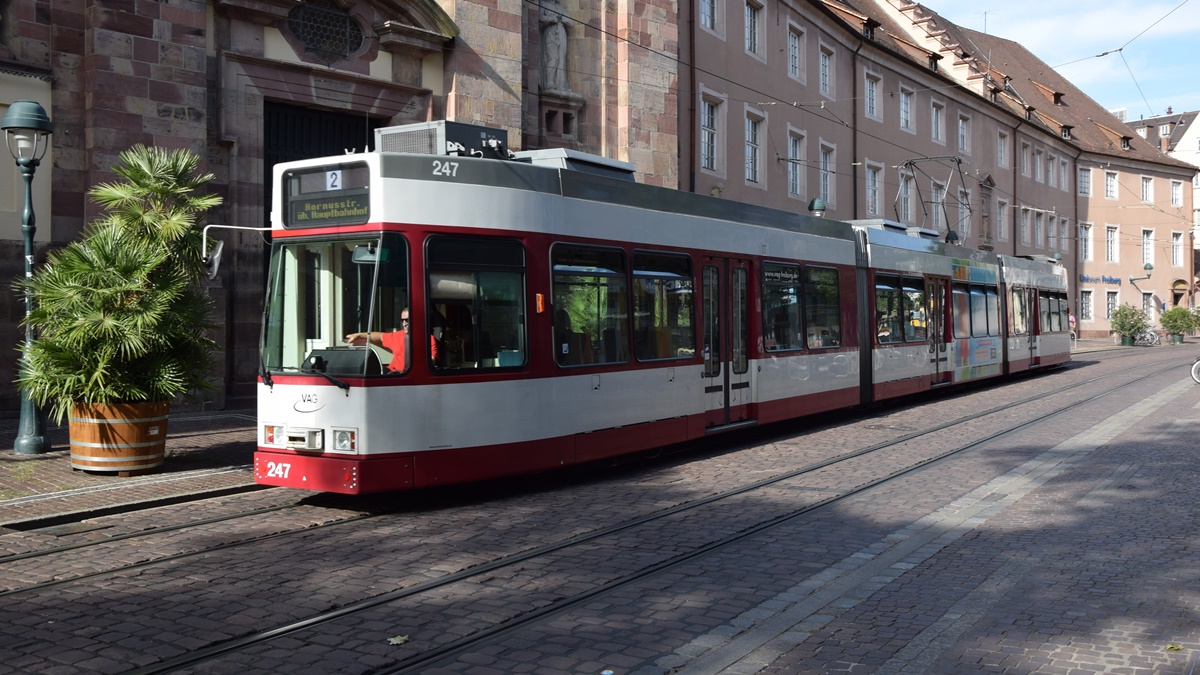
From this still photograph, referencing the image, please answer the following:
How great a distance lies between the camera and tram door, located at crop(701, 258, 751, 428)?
1250 centimetres

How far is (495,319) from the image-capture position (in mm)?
9344

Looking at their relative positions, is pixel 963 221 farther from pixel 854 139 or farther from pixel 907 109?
pixel 854 139

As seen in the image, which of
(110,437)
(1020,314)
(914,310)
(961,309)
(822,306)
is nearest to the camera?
(110,437)

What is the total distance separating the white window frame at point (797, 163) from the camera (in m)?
31.7

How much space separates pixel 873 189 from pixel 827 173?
3985mm

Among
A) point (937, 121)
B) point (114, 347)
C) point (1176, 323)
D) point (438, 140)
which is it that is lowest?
point (114, 347)

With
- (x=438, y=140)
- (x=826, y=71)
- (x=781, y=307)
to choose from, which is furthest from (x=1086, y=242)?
(x=438, y=140)

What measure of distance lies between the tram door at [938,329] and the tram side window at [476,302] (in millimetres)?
11643

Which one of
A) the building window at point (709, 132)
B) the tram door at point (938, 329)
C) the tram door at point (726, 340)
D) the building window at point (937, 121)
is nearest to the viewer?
the tram door at point (726, 340)

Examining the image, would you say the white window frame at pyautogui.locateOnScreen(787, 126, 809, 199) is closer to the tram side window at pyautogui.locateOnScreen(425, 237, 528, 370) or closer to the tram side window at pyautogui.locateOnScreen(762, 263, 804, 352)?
the tram side window at pyautogui.locateOnScreen(762, 263, 804, 352)

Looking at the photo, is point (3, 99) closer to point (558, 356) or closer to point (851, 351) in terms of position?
point (558, 356)

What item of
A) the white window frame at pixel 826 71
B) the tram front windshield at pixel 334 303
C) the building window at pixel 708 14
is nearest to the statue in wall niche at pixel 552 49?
the building window at pixel 708 14

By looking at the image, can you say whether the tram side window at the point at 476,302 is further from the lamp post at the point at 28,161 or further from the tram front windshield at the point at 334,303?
the lamp post at the point at 28,161

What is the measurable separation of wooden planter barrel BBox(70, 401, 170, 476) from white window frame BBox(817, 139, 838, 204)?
26227 millimetres
